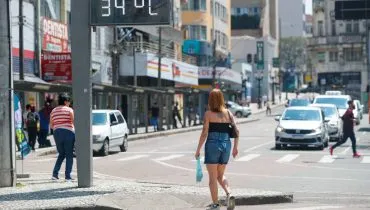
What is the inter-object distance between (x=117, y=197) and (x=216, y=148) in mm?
1811

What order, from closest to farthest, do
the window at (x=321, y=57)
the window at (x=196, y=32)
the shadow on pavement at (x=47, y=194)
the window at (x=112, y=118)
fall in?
the shadow on pavement at (x=47, y=194) < the window at (x=112, y=118) < the window at (x=196, y=32) < the window at (x=321, y=57)

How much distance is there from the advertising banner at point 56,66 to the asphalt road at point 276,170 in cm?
1035

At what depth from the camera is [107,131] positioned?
2986 centimetres

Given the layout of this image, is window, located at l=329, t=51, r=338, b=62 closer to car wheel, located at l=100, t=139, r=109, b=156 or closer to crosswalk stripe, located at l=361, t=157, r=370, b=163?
car wheel, located at l=100, t=139, r=109, b=156

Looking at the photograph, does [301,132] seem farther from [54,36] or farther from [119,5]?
[119,5]

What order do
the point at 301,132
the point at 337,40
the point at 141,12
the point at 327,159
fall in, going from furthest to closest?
the point at 337,40, the point at 301,132, the point at 327,159, the point at 141,12

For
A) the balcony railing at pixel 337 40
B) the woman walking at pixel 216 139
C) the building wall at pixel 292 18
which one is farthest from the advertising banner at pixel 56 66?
the building wall at pixel 292 18

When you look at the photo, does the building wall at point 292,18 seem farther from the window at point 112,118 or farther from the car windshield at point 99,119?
the car windshield at point 99,119

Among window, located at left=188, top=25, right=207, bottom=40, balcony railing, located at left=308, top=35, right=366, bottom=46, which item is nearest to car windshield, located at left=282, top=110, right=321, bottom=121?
window, located at left=188, top=25, right=207, bottom=40

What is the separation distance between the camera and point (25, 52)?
42.1 meters

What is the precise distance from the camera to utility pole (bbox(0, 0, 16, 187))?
49.9 ft

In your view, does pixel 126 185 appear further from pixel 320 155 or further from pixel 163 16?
pixel 320 155

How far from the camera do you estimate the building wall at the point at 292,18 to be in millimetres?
167250

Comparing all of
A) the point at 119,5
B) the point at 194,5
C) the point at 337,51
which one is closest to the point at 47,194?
the point at 119,5
